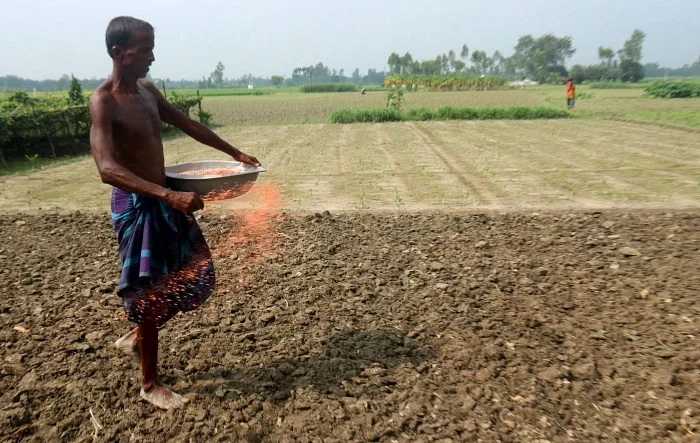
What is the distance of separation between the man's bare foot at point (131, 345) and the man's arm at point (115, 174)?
112 centimetres

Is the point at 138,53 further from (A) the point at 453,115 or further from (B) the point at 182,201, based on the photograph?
(A) the point at 453,115

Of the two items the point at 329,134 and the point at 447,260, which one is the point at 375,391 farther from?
the point at 329,134

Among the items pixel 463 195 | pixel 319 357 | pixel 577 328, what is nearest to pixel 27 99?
pixel 463 195

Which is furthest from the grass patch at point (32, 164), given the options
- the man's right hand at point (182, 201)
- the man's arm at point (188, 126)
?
the man's right hand at point (182, 201)

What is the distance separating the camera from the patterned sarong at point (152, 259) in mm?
2150

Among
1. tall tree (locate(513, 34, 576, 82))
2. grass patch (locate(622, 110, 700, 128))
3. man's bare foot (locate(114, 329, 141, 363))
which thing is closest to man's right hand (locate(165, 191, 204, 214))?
man's bare foot (locate(114, 329, 141, 363))

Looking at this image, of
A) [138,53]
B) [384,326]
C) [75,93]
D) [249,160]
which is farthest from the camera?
[75,93]

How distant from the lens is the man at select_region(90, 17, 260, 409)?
78.9 inches

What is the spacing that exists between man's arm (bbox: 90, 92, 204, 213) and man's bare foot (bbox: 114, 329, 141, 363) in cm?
112

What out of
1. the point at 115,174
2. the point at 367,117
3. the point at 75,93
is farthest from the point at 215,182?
the point at 367,117

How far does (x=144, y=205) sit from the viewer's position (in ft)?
7.15

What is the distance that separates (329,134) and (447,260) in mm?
11908

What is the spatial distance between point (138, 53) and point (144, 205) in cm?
62

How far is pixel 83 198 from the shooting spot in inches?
292
